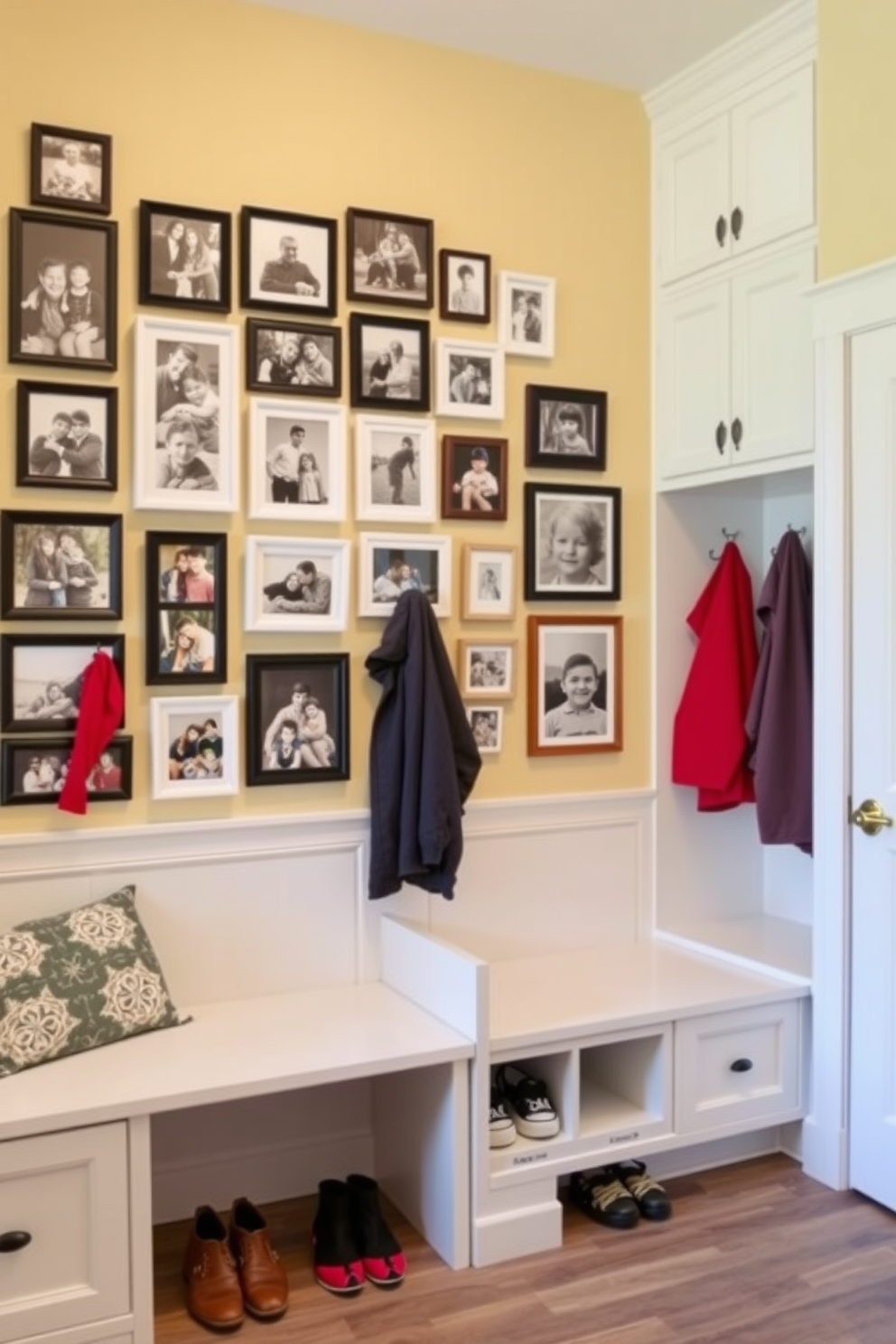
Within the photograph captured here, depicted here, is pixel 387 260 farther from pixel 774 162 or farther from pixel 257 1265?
pixel 257 1265

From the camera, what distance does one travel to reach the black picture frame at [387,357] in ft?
10.3

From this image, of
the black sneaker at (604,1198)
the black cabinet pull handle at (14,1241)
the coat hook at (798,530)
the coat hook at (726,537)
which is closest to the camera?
the black cabinet pull handle at (14,1241)

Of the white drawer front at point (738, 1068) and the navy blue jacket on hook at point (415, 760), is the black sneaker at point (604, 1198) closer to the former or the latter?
the white drawer front at point (738, 1068)

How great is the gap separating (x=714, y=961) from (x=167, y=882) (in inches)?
59.8

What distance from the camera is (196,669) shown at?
2.95 metres

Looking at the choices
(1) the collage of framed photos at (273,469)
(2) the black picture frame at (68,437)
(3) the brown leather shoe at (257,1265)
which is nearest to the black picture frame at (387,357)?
(1) the collage of framed photos at (273,469)

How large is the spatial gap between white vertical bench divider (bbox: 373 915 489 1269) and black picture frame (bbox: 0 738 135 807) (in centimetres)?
79

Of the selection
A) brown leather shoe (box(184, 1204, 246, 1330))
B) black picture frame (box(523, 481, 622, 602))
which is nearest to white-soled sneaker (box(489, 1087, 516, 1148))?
brown leather shoe (box(184, 1204, 246, 1330))

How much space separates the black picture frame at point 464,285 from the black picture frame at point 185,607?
2.97 ft

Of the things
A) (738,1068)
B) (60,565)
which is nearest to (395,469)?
(60,565)

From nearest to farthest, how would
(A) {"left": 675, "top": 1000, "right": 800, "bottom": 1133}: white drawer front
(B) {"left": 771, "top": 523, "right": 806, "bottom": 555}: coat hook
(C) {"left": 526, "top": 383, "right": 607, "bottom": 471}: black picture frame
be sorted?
(A) {"left": 675, "top": 1000, "right": 800, "bottom": 1133}: white drawer front
(C) {"left": 526, "top": 383, "right": 607, "bottom": 471}: black picture frame
(B) {"left": 771, "top": 523, "right": 806, "bottom": 555}: coat hook

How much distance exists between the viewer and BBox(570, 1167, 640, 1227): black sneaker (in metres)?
2.83

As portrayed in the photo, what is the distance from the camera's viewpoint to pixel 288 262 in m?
3.05

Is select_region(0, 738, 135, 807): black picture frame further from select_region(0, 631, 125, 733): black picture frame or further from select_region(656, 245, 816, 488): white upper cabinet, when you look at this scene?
select_region(656, 245, 816, 488): white upper cabinet
